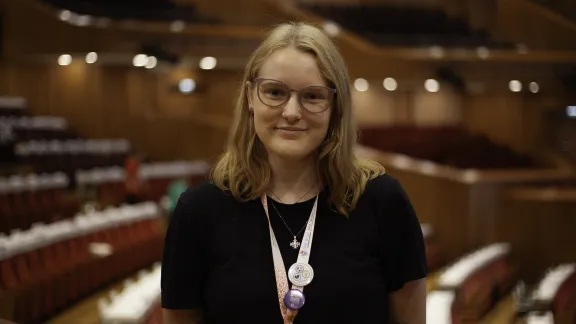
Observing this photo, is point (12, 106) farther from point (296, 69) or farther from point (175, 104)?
point (296, 69)

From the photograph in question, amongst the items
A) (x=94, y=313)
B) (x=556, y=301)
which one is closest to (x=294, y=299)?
(x=556, y=301)

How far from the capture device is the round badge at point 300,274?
3.03 feet

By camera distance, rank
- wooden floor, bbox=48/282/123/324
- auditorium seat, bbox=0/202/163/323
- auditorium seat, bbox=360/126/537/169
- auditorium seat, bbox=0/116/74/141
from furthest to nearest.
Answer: auditorium seat, bbox=360/126/537/169 < auditorium seat, bbox=0/116/74/141 < wooden floor, bbox=48/282/123/324 < auditorium seat, bbox=0/202/163/323

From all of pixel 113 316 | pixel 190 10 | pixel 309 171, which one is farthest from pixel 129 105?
pixel 309 171

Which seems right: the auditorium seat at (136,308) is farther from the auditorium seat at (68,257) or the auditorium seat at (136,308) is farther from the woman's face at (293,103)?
the woman's face at (293,103)

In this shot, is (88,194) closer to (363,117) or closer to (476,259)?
(476,259)

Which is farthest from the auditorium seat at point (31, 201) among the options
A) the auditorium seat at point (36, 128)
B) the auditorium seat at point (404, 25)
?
the auditorium seat at point (404, 25)

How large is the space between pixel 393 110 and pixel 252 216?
1027cm

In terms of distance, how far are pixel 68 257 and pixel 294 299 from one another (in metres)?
3.61

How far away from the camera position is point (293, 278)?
92 cm

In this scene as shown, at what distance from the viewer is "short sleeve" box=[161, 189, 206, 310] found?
0.98 m

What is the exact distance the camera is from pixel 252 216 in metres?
0.98

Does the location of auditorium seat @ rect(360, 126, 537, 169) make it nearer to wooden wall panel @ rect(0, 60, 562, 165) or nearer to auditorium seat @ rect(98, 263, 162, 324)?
wooden wall panel @ rect(0, 60, 562, 165)

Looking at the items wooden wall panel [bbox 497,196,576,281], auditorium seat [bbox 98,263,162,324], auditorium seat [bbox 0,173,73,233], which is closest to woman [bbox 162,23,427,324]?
auditorium seat [bbox 98,263,162,324]
